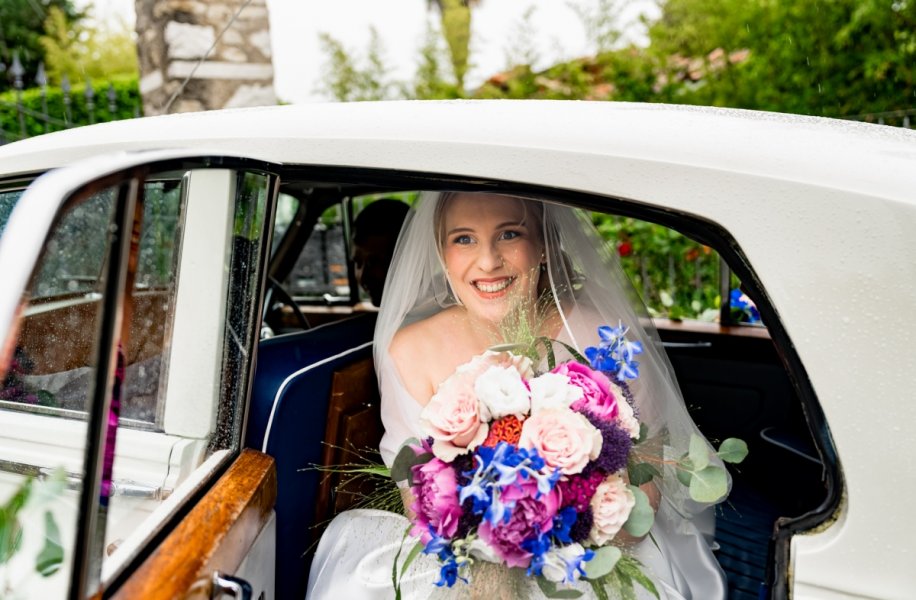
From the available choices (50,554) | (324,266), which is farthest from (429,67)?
(50,554)

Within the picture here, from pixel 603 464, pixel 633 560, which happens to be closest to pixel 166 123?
pixel 603 464

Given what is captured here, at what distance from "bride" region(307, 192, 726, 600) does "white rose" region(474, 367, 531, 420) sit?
0.41m

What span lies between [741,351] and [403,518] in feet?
6.84

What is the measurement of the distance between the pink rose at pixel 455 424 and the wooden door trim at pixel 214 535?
0.41 meters

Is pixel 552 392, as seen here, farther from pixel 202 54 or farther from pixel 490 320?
pixel 202 54

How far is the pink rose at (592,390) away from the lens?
1383 mm

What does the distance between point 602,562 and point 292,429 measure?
3.23 feet

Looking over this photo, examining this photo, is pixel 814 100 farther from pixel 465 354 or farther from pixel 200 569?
pixel 200 569

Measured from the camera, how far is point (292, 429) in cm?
197

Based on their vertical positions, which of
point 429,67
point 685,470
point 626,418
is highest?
point 429,67

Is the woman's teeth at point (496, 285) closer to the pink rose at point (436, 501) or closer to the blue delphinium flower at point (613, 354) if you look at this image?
the blue delphinium flower at point (613, 354)

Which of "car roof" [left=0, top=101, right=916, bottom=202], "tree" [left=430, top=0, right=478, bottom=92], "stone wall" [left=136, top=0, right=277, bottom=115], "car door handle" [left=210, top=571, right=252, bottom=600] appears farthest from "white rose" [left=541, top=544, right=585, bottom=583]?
"tree" [left=430, top=0, right=478, bottom=92]

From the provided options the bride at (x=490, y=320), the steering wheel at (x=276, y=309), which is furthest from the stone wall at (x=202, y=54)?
the bride at (x=490, y=320)

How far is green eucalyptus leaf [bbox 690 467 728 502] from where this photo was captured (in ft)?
4.62
